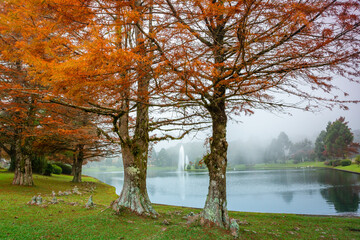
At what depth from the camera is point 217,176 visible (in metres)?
5.54

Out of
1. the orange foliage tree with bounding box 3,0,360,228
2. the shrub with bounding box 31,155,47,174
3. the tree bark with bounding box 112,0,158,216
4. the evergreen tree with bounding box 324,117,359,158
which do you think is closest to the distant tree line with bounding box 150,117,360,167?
the evergreen tree with bounding box 324,117,359,158

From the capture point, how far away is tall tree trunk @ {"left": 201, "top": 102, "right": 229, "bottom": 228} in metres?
5.38

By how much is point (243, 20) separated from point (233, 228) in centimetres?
444

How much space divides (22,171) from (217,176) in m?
12.5

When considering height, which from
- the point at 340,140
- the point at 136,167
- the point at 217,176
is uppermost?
the point at 340,140

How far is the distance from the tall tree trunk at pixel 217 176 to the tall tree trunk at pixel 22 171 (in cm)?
1195

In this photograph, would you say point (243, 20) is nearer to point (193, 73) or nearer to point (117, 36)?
point (193, 73)

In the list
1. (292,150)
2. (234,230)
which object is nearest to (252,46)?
(234,230)

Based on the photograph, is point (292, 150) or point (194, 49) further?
point (292, 150)

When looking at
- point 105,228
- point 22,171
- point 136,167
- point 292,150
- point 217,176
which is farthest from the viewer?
point 292,150

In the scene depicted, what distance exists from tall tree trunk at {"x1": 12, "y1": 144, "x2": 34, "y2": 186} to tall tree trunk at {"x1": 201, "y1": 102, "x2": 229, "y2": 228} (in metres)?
11.9

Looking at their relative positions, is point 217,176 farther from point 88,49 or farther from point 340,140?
point 340,140

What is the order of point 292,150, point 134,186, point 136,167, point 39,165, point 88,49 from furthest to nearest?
point 292,150 → point 39,165 → point 136,167 → point 134,186 → point 88,49

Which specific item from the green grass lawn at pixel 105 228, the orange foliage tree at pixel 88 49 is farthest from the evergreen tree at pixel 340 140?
the orange foliage tree at pixel 88 49
